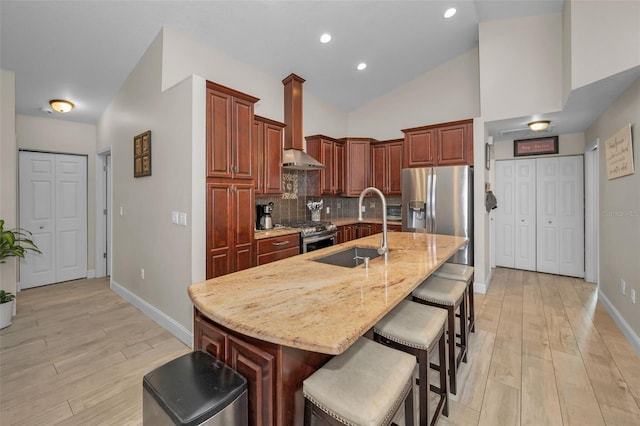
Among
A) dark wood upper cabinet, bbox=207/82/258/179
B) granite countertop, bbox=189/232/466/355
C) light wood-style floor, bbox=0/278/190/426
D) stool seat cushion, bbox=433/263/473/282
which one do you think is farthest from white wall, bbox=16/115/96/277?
stool seat cushion, bbox=433/263/473/282

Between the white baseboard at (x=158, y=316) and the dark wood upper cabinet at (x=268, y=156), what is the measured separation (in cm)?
169

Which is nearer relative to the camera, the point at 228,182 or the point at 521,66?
the point at 228,182

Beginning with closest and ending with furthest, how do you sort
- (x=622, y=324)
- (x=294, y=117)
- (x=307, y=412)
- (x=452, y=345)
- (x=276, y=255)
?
(x=307, y=412), (x=452, y=345), (x=622, y=324), (x=276, y=255), (x=294, y=117)

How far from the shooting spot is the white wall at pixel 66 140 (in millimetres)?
4125

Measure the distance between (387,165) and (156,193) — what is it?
3.68 meters

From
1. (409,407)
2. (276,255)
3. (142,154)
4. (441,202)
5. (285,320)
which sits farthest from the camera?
(441,202)

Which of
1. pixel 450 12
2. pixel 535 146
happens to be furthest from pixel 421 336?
pixel 535 146

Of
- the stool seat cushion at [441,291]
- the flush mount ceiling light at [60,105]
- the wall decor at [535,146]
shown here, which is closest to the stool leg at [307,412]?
the stool seat cushion at [441,291]

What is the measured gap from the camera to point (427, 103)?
5000 millimetres

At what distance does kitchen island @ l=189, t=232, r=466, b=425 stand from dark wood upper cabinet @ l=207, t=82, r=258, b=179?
152cm

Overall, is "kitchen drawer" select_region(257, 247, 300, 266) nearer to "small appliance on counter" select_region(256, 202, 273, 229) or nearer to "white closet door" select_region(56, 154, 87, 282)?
"small appliance on counter" select_region(256, 202, 273, 229)

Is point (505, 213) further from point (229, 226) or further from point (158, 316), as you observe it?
point (158, 316)

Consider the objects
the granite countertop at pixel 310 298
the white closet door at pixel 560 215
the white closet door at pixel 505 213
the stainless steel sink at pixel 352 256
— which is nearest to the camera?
the granite countertop at pixel 310 298

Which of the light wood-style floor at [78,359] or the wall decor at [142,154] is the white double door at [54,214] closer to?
the light wood-style floor at [78,359]
